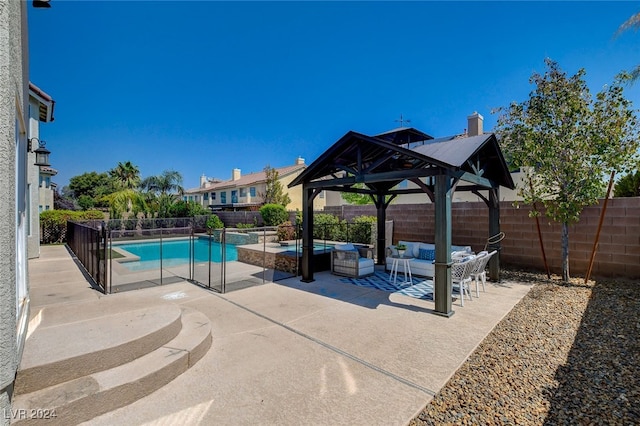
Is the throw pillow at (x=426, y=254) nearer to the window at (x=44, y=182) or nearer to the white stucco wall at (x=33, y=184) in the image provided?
the white stucco wall at (x=33, y=184)

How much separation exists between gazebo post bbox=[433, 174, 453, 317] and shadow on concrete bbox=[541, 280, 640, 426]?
1.85 metres

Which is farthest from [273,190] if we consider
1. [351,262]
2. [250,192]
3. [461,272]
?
[461,272]

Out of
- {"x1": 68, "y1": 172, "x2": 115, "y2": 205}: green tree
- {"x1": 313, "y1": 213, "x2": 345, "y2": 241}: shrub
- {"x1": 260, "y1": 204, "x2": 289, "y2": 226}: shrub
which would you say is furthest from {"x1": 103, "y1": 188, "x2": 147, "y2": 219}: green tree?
{"x1": 68, "y1": 172, "x2": 115, "y2": 205}: green tree

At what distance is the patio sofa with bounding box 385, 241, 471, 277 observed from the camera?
7.88m

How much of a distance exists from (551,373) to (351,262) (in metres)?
5.41

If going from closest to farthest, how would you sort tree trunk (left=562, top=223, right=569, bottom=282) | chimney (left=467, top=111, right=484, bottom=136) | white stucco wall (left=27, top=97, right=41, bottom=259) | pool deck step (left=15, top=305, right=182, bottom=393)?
pool deck step (left=15, top=305, right=182, bottom=393) < tree trunk (left=562, top=223, right=569, bottom=282) < white stucco wall (left=27, top=97, right=41, bottom=259) < chimney (left=467, top=111, right=484, bottom=136)

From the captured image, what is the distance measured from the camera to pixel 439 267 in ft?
18.1

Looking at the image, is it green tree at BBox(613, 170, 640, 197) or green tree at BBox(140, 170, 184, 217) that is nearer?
green tree at BBox(613, 170, 640, 197)

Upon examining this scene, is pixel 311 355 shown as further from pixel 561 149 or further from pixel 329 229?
pixel 329 229

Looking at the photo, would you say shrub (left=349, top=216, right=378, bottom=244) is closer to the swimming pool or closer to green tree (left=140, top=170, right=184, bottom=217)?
the swimming pool

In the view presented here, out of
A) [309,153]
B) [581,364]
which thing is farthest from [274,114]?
[581,364]

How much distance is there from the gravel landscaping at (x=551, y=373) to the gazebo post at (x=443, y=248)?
2.99 feet

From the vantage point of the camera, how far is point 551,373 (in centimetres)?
351

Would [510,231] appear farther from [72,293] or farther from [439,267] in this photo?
[72,293]
